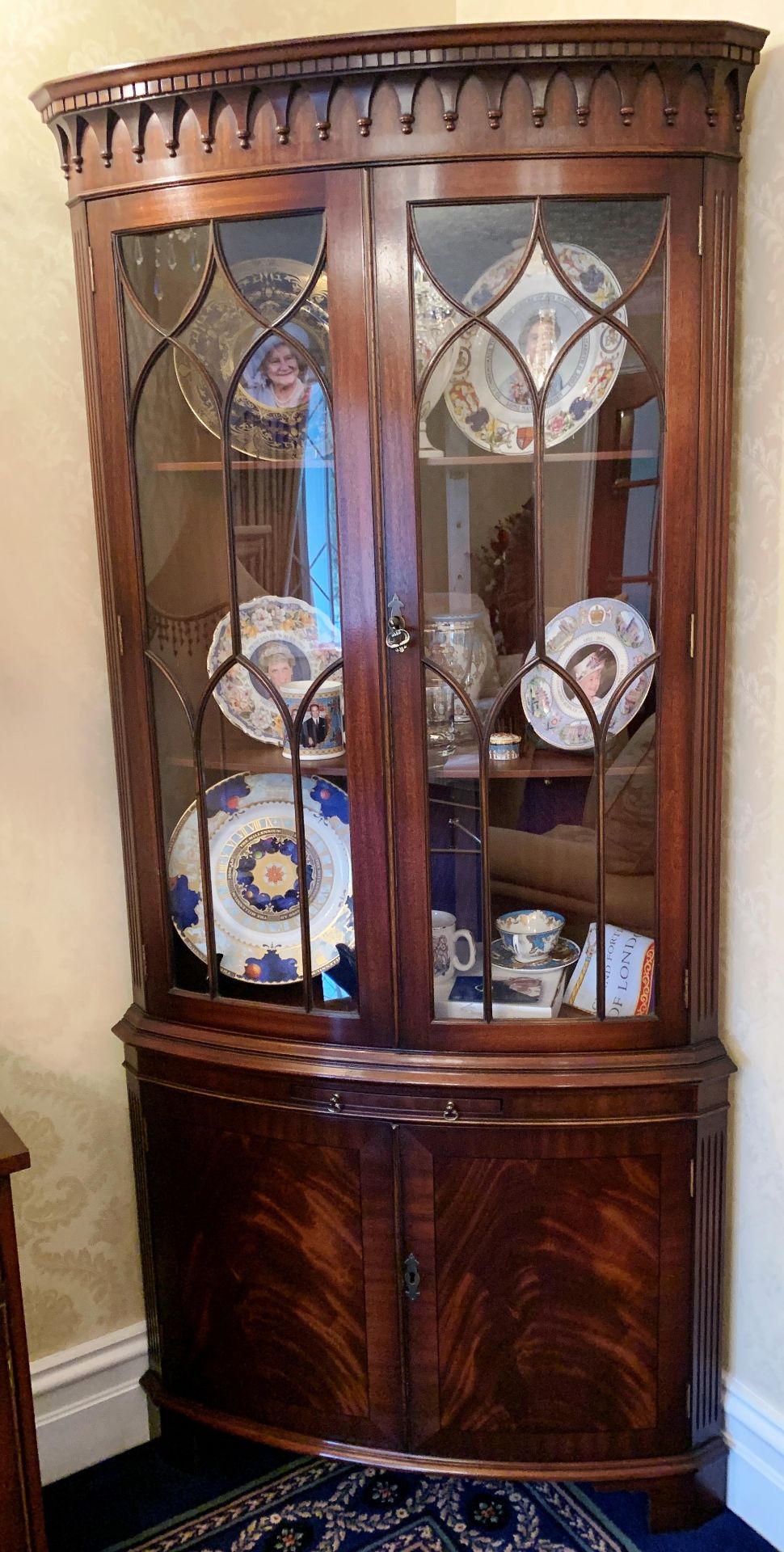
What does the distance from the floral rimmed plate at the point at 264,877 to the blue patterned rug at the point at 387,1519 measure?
85 centimetres

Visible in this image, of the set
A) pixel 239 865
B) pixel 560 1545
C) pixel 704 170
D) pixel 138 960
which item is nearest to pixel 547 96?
pixel 704 170

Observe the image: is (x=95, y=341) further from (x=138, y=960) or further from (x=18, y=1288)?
(x=18, y=1288)

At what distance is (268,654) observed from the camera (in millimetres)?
1674

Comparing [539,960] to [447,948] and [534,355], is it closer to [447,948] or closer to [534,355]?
[447,948]

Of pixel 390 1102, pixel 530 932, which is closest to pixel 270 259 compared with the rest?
pixel 530 932

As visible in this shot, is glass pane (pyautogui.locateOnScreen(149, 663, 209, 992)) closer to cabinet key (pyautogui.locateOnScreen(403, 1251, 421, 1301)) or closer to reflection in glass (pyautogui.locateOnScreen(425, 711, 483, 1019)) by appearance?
reflection in glass (pyautogui.locateOnScreen(425, 711, 483, 1019))

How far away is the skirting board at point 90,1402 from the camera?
198 centimetres

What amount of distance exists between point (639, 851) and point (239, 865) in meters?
0.58

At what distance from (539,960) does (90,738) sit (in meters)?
0.80

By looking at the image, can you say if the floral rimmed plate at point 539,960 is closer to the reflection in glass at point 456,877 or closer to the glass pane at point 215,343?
the reflection in glass at point 456,877

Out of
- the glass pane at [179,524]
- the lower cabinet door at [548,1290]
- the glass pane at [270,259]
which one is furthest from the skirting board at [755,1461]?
the glass pane at [270,259]

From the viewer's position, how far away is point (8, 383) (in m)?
1.78

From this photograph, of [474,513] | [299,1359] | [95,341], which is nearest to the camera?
[474,513]

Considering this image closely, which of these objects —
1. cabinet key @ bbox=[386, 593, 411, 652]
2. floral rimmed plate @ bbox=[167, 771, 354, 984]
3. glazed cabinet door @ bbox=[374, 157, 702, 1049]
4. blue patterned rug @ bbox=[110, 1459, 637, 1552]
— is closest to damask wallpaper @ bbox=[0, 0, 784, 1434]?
glazed cabinet door @ bbox=[374, 157, 702, 1049]
